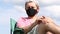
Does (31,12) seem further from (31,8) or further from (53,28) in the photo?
(53,28)

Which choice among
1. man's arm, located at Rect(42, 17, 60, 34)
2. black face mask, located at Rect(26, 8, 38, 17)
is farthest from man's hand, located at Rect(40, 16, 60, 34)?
black face mask, located at Rect(26, 8, 38, 17)

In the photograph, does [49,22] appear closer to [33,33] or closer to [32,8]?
[33,33]

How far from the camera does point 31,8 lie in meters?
4.99

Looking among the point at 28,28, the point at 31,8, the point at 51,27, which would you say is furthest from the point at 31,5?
the point at 51,27

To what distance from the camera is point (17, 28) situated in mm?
4711

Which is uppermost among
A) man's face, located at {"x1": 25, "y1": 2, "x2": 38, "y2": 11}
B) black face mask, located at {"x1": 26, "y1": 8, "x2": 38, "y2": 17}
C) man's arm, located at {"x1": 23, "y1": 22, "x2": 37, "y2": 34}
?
man's face, located at {"x1": 25, "y1": 2, "x2": 38, "y2": 11}

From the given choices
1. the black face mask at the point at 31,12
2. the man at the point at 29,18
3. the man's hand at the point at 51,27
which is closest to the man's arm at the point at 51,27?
the man's hand at the point at 51,27

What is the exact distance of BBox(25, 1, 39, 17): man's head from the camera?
4996 millimetres

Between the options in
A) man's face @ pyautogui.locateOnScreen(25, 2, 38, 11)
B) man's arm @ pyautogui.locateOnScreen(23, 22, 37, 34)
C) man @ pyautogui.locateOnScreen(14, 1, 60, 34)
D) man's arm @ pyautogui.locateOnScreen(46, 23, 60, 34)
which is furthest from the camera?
man's face @ pyautogui.locateOnScreen(25, 2, 38, 11)

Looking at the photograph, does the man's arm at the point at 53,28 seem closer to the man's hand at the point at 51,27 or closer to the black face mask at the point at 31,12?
the man's hand at the point at 51,27

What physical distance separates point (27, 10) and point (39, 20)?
0.72 metres

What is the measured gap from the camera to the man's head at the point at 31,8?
16.4 feet

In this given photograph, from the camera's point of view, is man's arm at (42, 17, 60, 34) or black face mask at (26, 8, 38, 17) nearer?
man's arm at (42, 17, 60, 34)

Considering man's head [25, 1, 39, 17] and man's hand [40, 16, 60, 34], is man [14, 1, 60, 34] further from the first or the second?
man's hand [40, 16, 60, 34]
